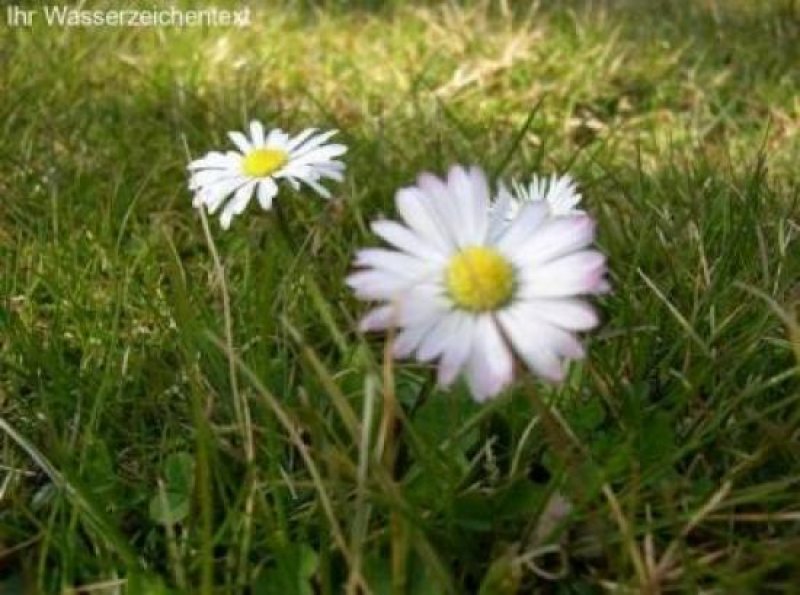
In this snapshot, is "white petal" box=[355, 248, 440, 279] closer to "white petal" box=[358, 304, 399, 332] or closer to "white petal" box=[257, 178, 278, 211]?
"white petal" box=[358, 304, 399, 332]

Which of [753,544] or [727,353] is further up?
[727,353]

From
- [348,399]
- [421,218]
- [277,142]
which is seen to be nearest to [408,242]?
[421,218]

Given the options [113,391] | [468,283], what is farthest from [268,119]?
[468,283]

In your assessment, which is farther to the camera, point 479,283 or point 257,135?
point 257,135

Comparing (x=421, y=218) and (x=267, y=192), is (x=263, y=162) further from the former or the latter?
(x=421, y=218)

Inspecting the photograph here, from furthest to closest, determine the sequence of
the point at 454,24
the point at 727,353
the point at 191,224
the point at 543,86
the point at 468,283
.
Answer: the point at 454,24, the point at 543,86, the point at 191,224, the point at 727,353, the point at 468,283

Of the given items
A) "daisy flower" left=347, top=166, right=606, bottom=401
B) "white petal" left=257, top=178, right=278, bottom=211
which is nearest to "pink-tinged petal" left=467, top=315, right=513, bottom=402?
"daisy flower" left=347, top=166, right=606, bottom=401

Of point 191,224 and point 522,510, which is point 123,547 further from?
point 191,224
